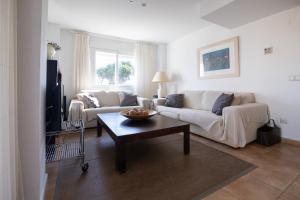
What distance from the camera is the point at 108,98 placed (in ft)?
13.6

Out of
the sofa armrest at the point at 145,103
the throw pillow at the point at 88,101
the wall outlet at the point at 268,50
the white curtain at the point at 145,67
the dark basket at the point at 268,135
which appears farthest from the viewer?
the white curtain at the point at 145,67

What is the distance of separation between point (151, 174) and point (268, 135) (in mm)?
2008

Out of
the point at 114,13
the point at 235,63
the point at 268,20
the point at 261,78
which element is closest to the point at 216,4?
the point at 268,20

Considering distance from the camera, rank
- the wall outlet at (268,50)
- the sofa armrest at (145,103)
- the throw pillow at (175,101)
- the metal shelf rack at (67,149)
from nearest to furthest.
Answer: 1. the metal shelf rack at (67,149)
2. the wall outlet at (268,50)
3. the throw pillow at (175,101)
4. the sofa armrest at (145,103)

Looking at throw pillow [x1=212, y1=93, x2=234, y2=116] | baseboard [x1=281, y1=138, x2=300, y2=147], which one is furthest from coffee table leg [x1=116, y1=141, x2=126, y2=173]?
baseboard [x1=281, y1=138, x2=300, y2=147]

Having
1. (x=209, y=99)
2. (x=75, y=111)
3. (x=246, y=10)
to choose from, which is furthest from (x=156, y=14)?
(x=75, y=111)

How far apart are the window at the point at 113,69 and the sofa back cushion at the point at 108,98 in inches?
23.2

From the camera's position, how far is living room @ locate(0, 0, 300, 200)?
1122 millimetres

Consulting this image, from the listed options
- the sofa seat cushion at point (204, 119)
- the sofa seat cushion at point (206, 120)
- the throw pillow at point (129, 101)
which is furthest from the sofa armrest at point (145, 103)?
the sofa seat cushion at point (206, 120)

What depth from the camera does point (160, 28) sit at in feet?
12.8

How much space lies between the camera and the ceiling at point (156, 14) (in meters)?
2.49

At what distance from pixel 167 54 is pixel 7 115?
493cm

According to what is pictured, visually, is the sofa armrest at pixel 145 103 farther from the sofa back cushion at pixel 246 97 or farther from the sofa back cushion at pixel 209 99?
the sofa back cushion at pixel 246 97

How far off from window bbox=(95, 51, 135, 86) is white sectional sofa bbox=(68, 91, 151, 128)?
0.64 m
